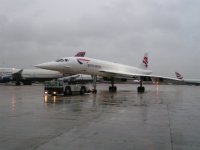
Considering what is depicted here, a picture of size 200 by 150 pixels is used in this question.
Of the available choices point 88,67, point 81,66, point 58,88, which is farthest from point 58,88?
point 88,67

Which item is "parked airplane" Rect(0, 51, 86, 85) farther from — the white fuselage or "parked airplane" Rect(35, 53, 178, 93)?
the white fuselage

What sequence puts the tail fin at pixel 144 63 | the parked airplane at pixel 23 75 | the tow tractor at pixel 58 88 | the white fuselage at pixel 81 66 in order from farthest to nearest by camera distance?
the parked airplane at pixel 23 75 < the tail fin at pixel 144 63 < the white fuselage at pixel 81 66 < the tow tractor at pixel 58 88

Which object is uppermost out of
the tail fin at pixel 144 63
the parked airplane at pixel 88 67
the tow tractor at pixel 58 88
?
the tail fin at pixel 144 63

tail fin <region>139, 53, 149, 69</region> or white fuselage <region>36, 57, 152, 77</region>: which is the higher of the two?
tail fin <region>139, 53, 149, 69</region>

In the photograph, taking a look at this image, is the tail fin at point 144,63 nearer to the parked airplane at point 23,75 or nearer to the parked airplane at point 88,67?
the parked airplane at point 88,67

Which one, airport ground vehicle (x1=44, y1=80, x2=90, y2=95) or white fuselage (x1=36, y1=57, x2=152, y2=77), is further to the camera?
white fuselage (x1=36, y1=57, x2=152, y2=77)

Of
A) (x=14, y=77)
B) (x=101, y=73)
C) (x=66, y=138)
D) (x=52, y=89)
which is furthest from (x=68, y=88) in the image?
(x=14, y=77)

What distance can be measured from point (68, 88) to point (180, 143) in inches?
800

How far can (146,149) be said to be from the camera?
666 cm

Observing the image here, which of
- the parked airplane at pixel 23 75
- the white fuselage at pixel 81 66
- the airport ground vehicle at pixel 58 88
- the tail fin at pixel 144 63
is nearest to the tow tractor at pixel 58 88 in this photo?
the airport ground vehicle at pixel 58 88

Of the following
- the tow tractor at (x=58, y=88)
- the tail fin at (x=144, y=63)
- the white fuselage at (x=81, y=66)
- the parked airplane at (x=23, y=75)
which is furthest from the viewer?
the parked airplane at (x=23, y=75)

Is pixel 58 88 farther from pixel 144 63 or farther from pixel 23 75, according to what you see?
pixel 23 75

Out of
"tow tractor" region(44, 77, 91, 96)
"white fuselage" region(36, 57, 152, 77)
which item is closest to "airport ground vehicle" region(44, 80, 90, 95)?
"tow tractor" region(44, 77, 91, 96)

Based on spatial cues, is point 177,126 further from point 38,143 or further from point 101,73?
point 101,73
